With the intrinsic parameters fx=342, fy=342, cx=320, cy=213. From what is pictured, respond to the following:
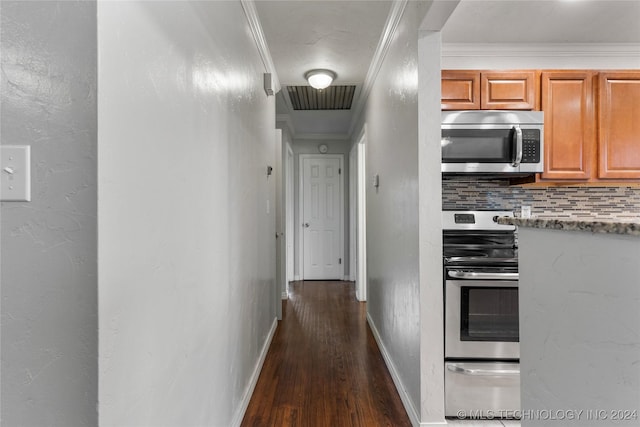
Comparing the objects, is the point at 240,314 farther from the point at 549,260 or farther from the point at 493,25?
the point at 493,25

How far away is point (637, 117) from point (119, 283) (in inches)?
131

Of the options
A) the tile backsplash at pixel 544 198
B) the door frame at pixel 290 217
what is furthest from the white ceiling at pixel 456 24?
the door frame at pixel 290 217

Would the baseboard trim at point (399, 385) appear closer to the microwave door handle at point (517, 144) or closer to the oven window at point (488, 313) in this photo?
the oven window at point (488, 313)

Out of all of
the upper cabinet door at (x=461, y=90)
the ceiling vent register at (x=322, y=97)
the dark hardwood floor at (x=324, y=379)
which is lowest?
the dark hardwood floor at (x=324, y=379)

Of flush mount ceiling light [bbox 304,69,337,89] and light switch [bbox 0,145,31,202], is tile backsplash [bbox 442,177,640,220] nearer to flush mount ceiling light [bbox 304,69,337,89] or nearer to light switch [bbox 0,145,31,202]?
flush mount ceiling light [bbox 304,69,337,89]

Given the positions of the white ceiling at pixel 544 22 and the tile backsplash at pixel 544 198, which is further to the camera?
the tile backsplash at pixel 544 198

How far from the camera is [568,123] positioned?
247 cm

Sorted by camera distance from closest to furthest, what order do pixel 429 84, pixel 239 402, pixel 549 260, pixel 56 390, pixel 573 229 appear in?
pixel 56 390 → pixel 573 229 → pixel 549 260 → pixel 429 84 → pixel 239 402

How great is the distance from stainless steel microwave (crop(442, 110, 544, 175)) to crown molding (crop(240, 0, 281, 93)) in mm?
1386

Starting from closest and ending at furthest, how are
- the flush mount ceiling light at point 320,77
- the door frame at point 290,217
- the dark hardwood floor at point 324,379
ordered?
the dark hardwood floor at point 324,379 → the flush mount ceiling light at point 320,77 → the door frame at point 290,217

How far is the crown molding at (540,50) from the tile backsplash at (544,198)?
943mm

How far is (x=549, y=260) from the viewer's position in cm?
94

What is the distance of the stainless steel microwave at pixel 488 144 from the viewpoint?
235 centimetres

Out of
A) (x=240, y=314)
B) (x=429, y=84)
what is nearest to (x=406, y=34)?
(x=429, y=84)
